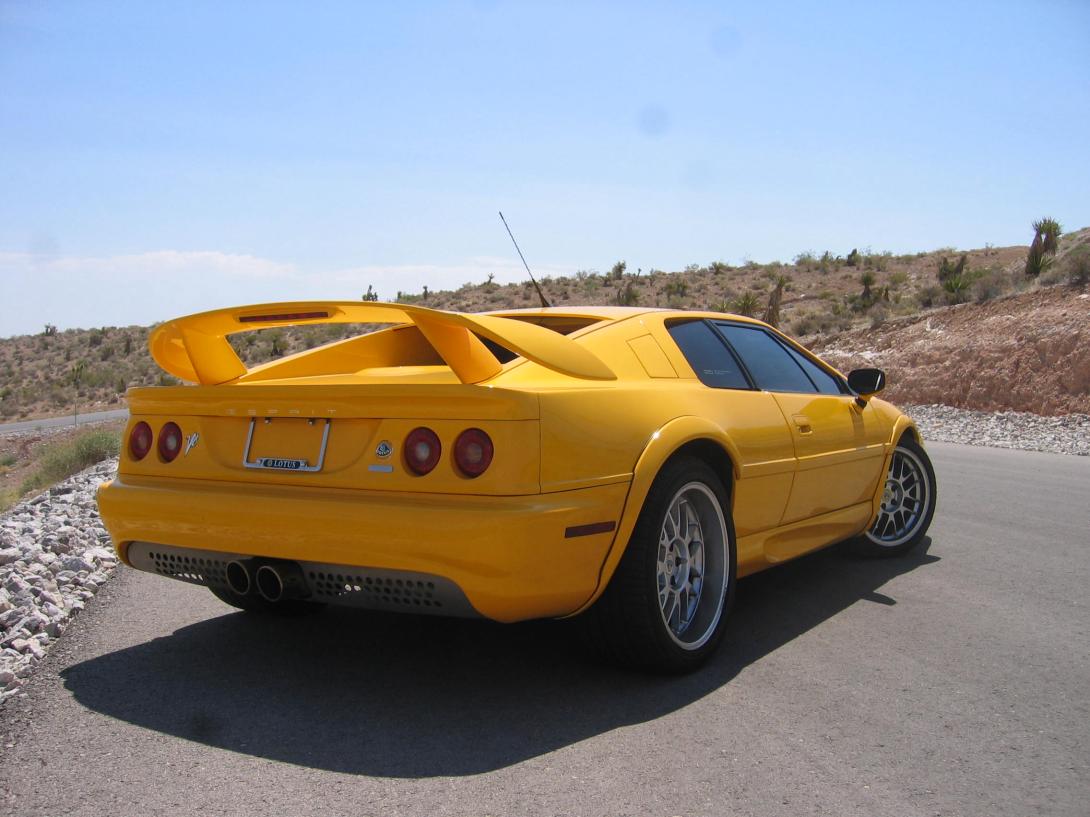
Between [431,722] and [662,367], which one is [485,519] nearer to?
[431,722]

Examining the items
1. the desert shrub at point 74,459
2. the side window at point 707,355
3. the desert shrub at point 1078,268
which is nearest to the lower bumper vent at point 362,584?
the side window at point 707,355

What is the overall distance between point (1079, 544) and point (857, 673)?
3402 mm

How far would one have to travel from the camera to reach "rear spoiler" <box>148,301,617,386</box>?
3725 millimetres

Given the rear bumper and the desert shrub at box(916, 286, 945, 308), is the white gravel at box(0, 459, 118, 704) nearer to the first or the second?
the rear bumper

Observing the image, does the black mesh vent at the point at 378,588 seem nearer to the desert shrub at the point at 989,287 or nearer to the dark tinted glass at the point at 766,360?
the dark tinted glass at the point at 766,360

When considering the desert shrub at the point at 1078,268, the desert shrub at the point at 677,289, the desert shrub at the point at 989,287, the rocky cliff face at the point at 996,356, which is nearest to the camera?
the rocky cliff face at the point at 996,356

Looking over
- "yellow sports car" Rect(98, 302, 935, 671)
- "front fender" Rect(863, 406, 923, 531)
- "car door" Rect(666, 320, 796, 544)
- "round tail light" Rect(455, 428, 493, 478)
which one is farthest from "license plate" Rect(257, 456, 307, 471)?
"front fender" Rect(863, 406, 923, 531)

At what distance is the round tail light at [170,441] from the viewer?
4.25 meters

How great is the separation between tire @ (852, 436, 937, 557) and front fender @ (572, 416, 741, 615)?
8.60 feet

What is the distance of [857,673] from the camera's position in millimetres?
4195

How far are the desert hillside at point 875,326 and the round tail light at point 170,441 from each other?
688 inches

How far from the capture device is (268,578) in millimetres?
3842

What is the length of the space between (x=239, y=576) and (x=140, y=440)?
852mm

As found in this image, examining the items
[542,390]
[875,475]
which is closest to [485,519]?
[542,390]
